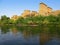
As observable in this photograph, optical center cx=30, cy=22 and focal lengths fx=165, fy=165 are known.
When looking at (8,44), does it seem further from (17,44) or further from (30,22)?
(30,22)

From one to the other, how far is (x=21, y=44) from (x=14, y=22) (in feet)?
317

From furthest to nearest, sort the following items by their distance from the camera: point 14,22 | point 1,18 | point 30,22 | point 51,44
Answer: point 1,18 < point 14,22 < point 30,22 < point 51,44

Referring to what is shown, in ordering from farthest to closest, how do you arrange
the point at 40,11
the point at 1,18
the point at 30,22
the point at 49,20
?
the point at 40,11
the point at 1,18
the point at 30,22
the point at 49,20

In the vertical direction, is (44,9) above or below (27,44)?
above

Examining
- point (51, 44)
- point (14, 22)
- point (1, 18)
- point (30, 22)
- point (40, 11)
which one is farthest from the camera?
point (40, 11)

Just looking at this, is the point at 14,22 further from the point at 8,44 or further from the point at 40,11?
the point at 8,44

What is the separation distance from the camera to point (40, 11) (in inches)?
6506

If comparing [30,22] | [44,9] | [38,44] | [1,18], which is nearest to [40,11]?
[44,9]

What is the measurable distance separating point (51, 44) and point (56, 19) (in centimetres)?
8056

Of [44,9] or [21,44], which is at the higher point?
[44,9]

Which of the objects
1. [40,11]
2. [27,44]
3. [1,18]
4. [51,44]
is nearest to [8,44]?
[27,44]

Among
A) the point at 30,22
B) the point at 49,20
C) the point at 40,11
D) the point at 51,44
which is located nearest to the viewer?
the point at 51,44

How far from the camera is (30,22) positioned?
103812mm

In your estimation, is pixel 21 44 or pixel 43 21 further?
pixel 43 21
